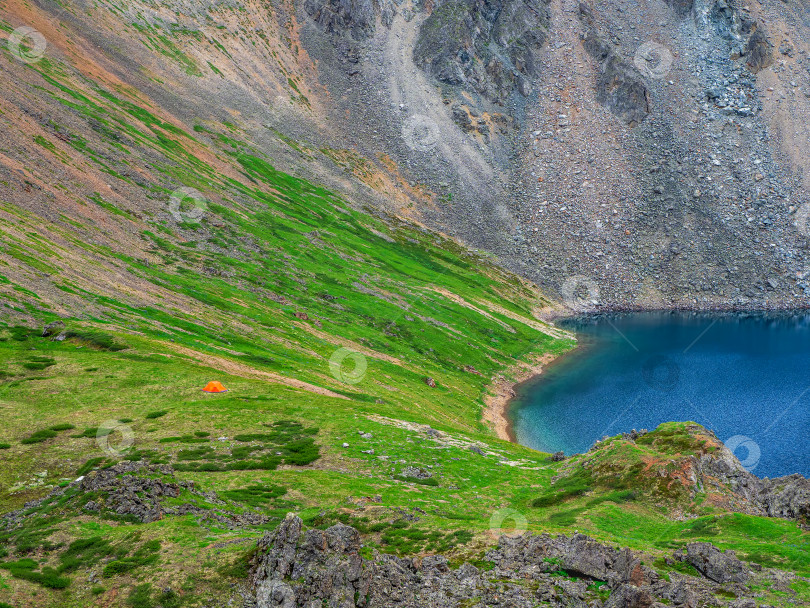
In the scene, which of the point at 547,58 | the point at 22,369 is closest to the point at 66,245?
the point at 22,369

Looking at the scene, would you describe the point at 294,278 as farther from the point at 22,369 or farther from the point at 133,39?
the point at 133,39

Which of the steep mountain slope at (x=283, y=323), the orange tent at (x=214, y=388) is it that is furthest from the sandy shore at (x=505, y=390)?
the orange tent at (x=214, y=388)

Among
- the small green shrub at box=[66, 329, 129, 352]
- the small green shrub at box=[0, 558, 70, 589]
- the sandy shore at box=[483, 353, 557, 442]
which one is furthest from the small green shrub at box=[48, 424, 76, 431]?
the sandy shore at box=[483, 353, 557, 442]

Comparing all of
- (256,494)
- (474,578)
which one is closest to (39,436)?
(256,494)

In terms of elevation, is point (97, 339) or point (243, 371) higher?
point (243, 371)

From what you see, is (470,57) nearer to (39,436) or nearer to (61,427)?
(61,427)

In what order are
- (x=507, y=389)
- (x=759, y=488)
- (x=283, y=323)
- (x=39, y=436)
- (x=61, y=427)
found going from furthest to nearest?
(x=507, y=389) < (x=283, y=323) < (x=61, y=427) < (x=39, y=436) < (x=759, y=488)

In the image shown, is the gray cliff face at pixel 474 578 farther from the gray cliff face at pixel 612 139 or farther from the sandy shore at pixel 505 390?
the gray cliff face at pixel 612 139
